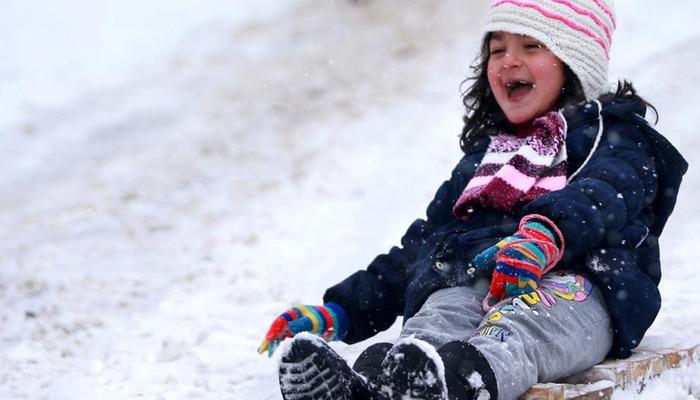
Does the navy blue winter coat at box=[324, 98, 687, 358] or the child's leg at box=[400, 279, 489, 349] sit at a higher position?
the navy blue winter coat at box=[324, 98, 687, 358]

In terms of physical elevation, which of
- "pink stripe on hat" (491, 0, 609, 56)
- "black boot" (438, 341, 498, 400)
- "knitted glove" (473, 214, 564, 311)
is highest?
"pink stripe on hat" (491, 0, 609, 56)

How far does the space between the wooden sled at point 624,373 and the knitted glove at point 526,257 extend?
28 cm

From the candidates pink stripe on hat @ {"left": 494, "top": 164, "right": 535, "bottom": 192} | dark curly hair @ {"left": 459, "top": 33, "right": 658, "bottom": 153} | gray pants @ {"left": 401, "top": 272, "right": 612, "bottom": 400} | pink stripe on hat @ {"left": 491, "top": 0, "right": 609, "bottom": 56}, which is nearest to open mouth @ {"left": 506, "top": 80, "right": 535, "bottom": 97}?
dark curly hair @ {"left": 459, "top": 33, "right": 658, "bottom": 153}

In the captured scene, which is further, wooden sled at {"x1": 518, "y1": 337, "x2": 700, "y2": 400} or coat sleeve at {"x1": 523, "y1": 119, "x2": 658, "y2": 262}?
coat sleeve at {"x1": 523, "y1": 119, "x2": 658, "y2": 262}

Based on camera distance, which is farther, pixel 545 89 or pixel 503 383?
pixel 545 89

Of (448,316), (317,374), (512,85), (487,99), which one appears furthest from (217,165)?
(317,374)

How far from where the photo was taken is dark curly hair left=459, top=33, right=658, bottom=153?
312cm

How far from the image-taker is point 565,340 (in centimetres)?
245

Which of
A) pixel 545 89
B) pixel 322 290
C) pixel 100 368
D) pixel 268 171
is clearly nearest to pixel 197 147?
pixel 268 171

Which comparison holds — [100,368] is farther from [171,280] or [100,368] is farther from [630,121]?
[630,121]

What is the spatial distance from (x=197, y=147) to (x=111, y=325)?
3.29 metres

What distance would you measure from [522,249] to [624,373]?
1.66 ft

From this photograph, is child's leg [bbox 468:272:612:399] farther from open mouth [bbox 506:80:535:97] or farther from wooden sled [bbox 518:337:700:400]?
open mouth [bbox 506:80:535:97]

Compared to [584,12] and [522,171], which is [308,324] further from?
[584,12]
